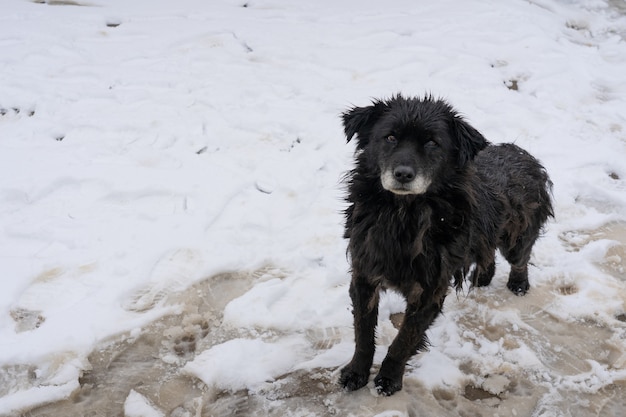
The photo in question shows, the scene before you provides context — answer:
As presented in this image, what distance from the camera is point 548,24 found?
9633 millimetres

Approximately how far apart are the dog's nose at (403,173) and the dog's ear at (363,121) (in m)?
0.54

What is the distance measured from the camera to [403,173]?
276cm

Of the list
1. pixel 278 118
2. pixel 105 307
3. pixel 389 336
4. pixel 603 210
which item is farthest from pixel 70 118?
pixel 603 210

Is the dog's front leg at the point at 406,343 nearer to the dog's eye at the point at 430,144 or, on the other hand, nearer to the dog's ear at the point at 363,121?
the dog's eye at the point at 430,144

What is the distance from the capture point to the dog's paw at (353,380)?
331cm

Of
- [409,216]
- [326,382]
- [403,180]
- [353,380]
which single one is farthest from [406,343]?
[403,180]

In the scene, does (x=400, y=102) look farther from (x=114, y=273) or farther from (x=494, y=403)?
(x=114, y=273)

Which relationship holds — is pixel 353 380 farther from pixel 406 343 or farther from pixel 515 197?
pixel 515 197

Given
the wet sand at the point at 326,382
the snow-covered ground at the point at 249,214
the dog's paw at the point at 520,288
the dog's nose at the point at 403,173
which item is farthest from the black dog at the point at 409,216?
the dog's paw at the point at 520,288

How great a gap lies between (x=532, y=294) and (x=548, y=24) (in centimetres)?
743

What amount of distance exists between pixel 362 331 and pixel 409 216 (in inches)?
33.4

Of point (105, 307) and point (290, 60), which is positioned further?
point (290, 60)

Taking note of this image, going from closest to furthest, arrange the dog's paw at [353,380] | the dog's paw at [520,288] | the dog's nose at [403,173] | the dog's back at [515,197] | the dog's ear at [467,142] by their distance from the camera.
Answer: the dog's nose at [403,173] → the dog's ear at [467,142] → the dog's paw at [353,380] → the dog's back at [515,197] → the dog's paw at [520,288]

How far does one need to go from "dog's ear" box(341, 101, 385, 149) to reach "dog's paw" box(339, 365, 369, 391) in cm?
152
